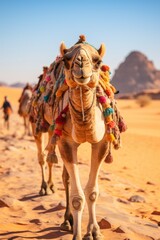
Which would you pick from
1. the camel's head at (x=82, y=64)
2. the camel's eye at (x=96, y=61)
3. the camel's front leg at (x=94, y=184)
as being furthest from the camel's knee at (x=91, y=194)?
the camel's eye at (x=96, y=61)

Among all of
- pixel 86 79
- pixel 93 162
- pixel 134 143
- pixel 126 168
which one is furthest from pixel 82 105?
pixel 134 143

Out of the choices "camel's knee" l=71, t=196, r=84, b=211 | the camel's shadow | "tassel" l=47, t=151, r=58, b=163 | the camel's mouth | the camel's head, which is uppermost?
the camel's head

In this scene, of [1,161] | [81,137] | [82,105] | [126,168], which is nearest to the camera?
[82,105]

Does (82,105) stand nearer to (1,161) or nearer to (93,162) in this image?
(93,162)

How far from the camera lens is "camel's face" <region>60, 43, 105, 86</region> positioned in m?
3.48

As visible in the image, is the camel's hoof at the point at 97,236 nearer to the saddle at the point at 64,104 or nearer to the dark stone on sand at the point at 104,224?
the dark stone on sand at the point at 104,224

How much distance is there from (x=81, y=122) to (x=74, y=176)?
2.85 feet

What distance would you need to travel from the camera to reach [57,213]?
19.7 feet

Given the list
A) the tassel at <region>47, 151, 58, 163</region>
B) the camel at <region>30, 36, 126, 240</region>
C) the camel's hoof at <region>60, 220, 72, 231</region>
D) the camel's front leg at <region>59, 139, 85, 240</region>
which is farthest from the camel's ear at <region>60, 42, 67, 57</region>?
the camel's hoof at <region>60, 220, 72, 231</region>

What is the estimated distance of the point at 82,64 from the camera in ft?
11.5

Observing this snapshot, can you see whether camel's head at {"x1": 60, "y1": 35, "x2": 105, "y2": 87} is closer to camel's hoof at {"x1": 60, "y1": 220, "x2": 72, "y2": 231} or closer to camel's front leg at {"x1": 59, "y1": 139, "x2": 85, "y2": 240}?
camel's front leg at {"x1": 59, "y1": 139, "x2": 85, "y2": 240}

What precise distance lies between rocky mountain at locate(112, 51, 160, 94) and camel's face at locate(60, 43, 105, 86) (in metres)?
148

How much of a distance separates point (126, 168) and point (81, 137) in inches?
306

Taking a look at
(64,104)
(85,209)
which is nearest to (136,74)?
(85,209)
